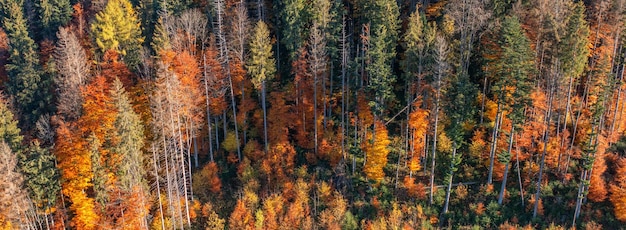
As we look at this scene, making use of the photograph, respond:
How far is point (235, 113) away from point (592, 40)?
110 ft

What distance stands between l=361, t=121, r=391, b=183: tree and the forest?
0.61 feet

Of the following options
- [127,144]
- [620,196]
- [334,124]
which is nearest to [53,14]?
[127,144]

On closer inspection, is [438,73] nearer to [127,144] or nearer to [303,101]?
[303,101]

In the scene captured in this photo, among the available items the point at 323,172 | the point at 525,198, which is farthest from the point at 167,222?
the point at 525,198

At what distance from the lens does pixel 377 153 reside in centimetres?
4462

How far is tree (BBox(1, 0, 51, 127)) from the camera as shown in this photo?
177ft

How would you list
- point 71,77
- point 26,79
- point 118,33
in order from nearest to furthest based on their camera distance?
point 71,77
point 26,79
point 118,33

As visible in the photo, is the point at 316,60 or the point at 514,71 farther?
the point at 316,60

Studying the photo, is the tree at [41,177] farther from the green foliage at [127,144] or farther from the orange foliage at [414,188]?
the orange foliage at [414,188]

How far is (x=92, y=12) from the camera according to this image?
2559 inches

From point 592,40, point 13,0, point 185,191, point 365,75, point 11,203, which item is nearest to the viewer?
point 11,203

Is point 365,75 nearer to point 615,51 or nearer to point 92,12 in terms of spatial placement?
point 615,51

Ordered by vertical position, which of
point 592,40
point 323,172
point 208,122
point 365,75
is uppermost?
point 592,40

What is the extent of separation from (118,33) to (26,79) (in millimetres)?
10489
